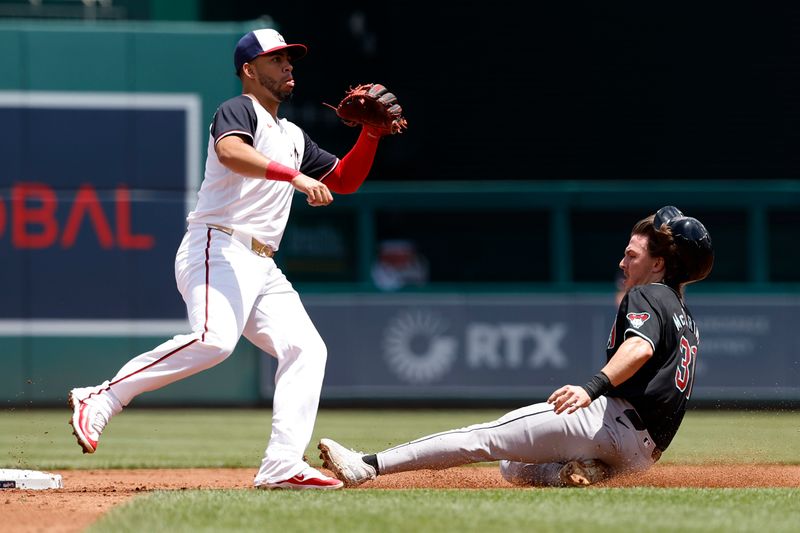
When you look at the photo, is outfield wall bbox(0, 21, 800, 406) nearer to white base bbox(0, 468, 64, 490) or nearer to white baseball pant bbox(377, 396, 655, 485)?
white base bbox(0, 468, 64, 490)

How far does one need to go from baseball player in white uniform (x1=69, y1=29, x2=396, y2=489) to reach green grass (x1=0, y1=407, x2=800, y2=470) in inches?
61.7

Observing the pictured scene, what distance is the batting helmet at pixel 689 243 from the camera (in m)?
4.19

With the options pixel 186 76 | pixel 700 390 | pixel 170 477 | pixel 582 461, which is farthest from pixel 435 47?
pixel 582 461

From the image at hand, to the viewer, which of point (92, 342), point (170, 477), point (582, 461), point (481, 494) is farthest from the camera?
point (92, 342)

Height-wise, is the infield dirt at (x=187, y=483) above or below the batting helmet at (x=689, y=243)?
below

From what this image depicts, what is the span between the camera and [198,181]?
998 cm

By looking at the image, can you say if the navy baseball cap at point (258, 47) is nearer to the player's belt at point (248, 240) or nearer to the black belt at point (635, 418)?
the player's belt at point (248, 240)

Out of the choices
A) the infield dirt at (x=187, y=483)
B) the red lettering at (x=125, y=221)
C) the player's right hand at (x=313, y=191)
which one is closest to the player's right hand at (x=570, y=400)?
the infield dirt at (x=187, y=483)

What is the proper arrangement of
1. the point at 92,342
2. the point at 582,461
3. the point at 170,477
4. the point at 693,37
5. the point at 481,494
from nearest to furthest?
the point at 481,494 → the point at 582,461 → the point at 170,477 → the point at 92,342 → the point at 693,37

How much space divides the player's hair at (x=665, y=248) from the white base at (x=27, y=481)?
238cm

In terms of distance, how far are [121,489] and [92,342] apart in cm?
535

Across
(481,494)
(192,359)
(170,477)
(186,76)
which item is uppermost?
(186,76)

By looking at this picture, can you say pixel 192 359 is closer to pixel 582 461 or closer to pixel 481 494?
pixel 481 494

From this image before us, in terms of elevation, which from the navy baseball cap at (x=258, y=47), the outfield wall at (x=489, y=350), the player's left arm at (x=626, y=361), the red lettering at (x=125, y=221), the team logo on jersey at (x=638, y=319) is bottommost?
the outfield wall at (x=489, y=350)
